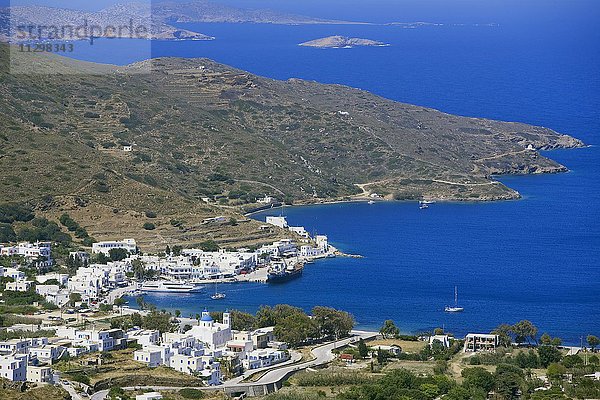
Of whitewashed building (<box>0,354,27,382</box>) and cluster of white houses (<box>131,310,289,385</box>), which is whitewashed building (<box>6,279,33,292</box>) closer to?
cluster of white houses (<box>131,310,289,385</box>)

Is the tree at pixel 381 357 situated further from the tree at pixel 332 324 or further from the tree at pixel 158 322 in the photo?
the tree at pixel 158 322

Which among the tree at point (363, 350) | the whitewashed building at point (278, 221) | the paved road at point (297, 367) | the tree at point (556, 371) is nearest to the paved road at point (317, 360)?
the paved road at point (297, 367)

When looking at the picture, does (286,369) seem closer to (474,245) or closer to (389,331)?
(389,331)

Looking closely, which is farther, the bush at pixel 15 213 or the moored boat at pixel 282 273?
the bush at pixel 15 213

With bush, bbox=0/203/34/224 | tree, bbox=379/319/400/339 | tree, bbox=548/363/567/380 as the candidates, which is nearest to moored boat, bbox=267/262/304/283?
bush, bbox=0/203/34/224

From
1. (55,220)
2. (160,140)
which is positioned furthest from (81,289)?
(160,140)

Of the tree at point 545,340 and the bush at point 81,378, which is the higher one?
the bush at point 81,378
